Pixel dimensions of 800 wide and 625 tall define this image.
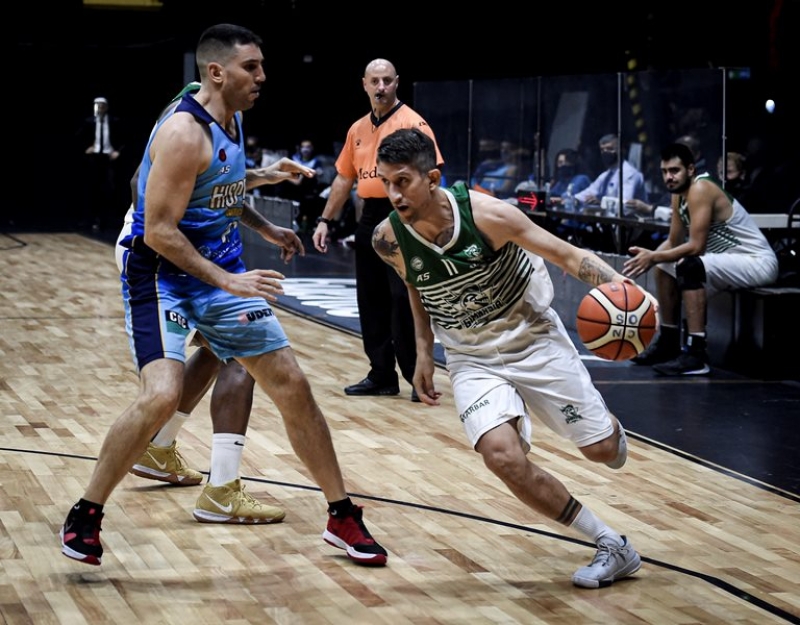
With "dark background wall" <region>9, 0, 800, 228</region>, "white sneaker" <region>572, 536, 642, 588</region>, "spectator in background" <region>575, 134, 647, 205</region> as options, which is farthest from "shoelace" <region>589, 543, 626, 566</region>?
"dark background wall" <region>9, 0, 800, 228</region>

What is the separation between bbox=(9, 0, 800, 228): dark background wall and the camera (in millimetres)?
16766

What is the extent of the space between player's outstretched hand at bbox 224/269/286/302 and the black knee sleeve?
181 inches

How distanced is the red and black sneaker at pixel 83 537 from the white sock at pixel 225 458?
73 cm

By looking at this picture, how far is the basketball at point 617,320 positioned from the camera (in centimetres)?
425

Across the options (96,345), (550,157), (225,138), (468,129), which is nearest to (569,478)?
(225,138)

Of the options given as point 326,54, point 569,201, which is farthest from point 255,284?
point 326,54

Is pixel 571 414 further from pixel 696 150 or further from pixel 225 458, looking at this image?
pixel 696 150

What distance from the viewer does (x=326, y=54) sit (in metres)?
21.8

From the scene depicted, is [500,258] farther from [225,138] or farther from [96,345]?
[96,345]

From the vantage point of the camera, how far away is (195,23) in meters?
19.8

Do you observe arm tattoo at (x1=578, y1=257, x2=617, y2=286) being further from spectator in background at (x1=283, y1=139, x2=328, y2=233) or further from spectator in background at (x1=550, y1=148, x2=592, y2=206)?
spectator in background at (x1=283, y1=139, x2=328, y2=233)

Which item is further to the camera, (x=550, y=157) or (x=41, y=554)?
(x=550, y=157)

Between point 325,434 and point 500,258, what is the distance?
2.72 ft

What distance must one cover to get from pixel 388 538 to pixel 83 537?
107 cm
